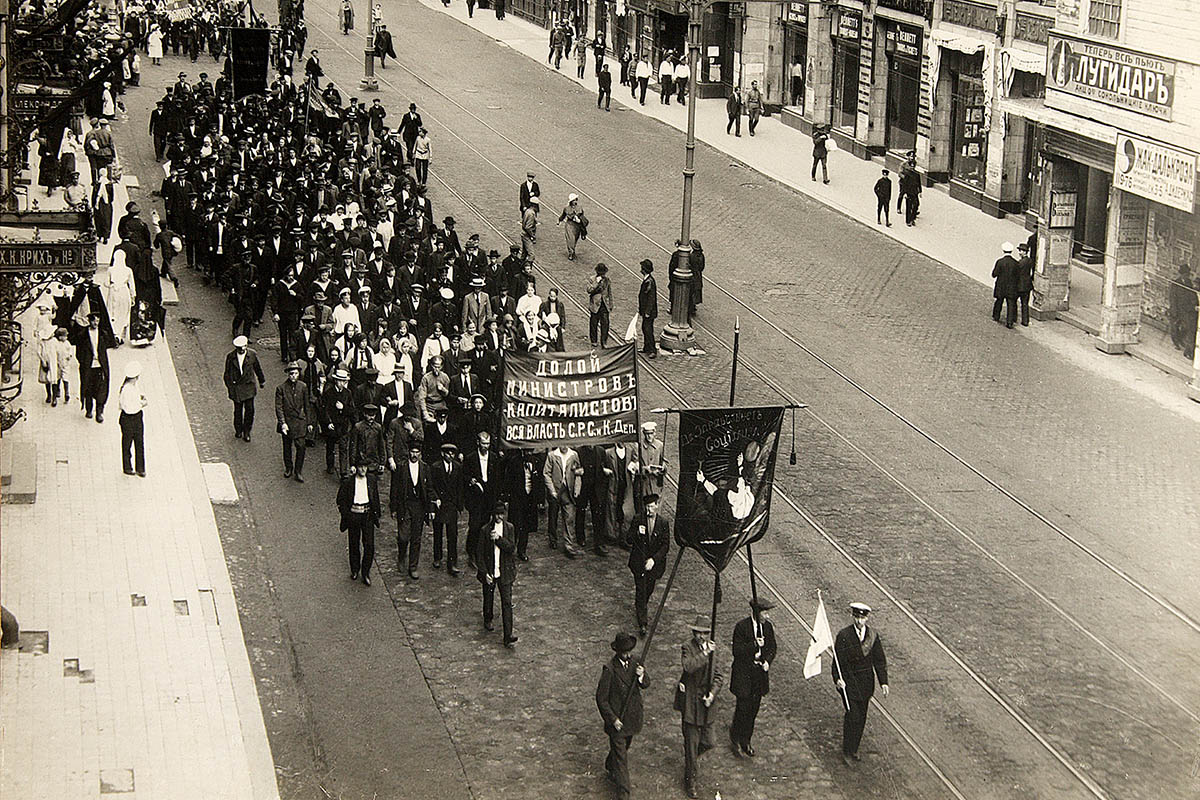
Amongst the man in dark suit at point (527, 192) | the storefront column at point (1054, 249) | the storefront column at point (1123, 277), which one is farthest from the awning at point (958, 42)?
the man in dark suit at point (527, 192)

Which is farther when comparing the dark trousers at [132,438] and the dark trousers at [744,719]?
the dark trousers at [132,438]

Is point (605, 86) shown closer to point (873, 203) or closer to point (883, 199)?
point (873, 203)

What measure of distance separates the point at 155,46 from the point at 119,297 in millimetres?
32042

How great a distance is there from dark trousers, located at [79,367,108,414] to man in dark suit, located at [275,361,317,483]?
3.45 m

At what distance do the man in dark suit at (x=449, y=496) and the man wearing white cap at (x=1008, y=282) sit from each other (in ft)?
47.7

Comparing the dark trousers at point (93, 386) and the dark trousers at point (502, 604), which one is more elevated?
the dark trousers at point (93, 386)

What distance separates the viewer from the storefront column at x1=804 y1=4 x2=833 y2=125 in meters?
49.8

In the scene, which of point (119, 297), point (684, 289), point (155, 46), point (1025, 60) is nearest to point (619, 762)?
point (684, 289)

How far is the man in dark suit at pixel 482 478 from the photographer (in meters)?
20.8

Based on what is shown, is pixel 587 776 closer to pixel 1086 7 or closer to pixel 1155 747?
pixel 1155 747

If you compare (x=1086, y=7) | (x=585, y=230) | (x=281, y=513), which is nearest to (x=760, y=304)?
(x=585, y=230)

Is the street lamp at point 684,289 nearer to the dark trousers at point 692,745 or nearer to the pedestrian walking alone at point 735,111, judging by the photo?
the dark trousers at point 692,745

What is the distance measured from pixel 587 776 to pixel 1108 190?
23587 mm

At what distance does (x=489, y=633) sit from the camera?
19438 millimetres
